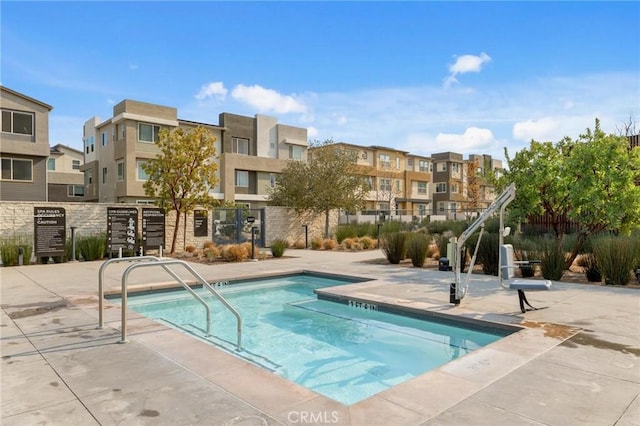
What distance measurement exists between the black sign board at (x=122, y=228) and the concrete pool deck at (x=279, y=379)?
8.55 m

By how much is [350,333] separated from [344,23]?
882 cm

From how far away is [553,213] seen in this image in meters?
12.0

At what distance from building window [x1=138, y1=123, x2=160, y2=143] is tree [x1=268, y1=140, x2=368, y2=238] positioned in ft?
42.4

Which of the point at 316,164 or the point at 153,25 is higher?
the point at 153,25

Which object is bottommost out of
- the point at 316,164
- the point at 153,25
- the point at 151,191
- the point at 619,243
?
the point at 619,243

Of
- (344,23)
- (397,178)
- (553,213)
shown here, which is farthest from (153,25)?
(397,178)

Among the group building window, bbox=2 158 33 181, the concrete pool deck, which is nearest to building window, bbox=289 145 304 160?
building window, bbox=2 158 33 181

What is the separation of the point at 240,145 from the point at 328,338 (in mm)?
34307

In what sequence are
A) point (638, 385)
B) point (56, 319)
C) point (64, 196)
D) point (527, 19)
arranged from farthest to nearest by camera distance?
point (64, 196) → point (527, 19) → point (56, 319) → point (638, 385)

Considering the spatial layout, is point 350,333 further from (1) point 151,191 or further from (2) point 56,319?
(1) point 151,191

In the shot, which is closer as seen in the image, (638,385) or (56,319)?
(638,385)

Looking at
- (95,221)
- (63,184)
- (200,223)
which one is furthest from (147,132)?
(63,184)

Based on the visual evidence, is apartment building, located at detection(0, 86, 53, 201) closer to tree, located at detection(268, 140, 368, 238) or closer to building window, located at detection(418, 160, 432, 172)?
tree, located at detection(268, 140, 368, 238)

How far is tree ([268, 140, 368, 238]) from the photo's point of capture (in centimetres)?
2400
